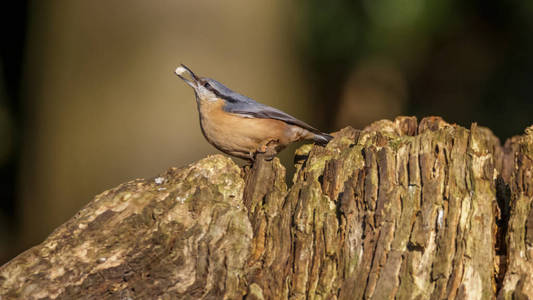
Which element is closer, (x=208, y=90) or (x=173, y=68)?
(x=208, y=90)

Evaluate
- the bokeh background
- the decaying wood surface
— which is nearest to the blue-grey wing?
the bokeh background

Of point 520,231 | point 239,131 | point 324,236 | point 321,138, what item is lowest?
point 324,236

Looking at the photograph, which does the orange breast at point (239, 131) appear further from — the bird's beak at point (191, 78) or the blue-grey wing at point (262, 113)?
the bird's beak at point (191, 78)

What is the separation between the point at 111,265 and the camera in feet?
10.0

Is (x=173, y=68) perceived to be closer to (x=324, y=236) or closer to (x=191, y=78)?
(x=191, y=78)

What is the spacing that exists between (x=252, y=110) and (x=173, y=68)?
1658 millimetres


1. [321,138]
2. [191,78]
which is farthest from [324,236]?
[191,78]

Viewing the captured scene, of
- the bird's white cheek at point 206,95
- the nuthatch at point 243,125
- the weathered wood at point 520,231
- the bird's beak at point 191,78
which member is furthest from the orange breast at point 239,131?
the weathered wood at point 520,231

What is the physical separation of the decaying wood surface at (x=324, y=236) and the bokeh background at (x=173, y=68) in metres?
2.90

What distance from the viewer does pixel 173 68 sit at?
6.33 meters

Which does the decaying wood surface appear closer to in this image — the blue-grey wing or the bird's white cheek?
the blue-grey wing

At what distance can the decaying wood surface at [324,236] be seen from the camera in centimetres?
288

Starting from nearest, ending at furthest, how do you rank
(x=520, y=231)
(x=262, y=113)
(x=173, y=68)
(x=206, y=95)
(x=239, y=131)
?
(x=520, y=231)
(x=239, y=131)
(x=262, y=113)
(x=206, y=95)
(x=173, y=68)

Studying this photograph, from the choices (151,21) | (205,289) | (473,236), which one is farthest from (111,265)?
(151,21)
